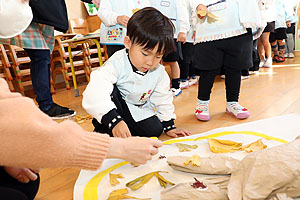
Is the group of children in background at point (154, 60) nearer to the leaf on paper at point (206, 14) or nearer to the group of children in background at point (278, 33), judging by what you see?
the leaf on paper at point (206, 14)

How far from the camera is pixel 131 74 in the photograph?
92 centimetres

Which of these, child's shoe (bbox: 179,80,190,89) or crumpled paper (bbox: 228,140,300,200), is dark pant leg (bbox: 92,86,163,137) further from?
child's shoe (bbox: 179,80,190,89)

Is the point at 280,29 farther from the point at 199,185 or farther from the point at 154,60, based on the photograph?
the point at 199,185

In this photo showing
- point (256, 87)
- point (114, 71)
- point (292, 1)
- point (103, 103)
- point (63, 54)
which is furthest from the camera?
point (292, 1)

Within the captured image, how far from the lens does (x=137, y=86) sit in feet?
3.06

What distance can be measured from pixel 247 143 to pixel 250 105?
0.53 m

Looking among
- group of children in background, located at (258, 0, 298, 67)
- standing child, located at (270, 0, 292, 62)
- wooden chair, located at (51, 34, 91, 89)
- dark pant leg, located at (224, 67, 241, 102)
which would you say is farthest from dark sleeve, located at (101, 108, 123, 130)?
standing child, located at (270, 0, 292, 62)

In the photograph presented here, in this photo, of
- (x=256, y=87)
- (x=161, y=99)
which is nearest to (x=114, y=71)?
(x=161, y=99)

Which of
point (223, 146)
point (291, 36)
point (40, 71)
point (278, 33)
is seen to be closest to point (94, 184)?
point (223, 146)

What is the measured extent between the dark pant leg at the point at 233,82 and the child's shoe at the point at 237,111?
36mm

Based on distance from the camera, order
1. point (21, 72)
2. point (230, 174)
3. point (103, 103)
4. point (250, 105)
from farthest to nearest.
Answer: point (21, 72) < point (250, 105) < point (103, 103) < point (230, 174)

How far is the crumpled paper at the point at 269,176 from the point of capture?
1.59ft

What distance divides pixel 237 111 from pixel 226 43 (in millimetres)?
315

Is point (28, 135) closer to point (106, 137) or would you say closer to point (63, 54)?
point (106, 137)
